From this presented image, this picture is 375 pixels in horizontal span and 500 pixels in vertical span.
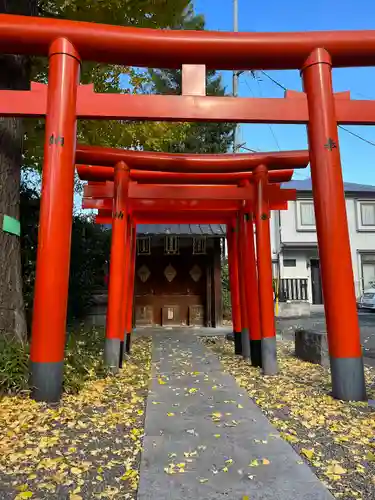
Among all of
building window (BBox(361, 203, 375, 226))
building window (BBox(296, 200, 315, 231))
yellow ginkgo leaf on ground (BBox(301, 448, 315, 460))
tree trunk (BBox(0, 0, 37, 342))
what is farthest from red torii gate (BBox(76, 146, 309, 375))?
building window (BBox(361, 203, 375, 226))

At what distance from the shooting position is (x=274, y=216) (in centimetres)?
2355

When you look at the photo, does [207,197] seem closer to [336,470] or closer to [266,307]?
[266,307]

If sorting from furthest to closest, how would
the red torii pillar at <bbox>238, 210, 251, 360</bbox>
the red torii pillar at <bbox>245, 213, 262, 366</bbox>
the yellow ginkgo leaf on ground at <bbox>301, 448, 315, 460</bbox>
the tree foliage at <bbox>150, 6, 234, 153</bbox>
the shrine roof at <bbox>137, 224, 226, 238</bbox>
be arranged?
the tree foliage at <bbox>150, 6, 234, 153</bbox>
the shrine roof at <bbox>137, 224, 226, 238</bbox>
the red torii pillar at <bbox>238, 210, 251, 360</bbox>
the red torii pillar at <bbox>245, 213, 262, 366</bbox>
the yellow ginkgo leaf on ground at <bbox>301, 448, 315, 460</bbox>

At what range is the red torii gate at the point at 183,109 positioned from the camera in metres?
4.23

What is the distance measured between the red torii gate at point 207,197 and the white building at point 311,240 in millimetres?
A: 15024

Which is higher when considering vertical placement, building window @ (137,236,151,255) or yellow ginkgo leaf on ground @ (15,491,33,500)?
building window @ (137,236,151,255)

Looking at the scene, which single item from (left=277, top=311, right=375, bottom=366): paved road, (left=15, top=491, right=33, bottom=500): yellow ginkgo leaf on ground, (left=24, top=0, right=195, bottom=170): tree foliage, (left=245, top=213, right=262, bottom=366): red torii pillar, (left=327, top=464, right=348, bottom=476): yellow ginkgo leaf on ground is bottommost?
(left=15, top=491, right=33, bottom=500): yellow ginkgo leaf on ground

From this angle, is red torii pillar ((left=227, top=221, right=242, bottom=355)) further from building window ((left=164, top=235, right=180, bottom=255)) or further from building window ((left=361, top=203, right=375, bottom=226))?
building window ((left=361, top=203, right=375, bottom=226))

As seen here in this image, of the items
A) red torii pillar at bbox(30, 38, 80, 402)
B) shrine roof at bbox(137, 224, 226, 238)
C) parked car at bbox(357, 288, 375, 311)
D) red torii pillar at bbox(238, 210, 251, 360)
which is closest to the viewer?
red torii pillar at bbox(30, 38, 80, 402)

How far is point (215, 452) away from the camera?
2912mm

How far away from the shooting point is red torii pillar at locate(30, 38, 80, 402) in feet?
13.5

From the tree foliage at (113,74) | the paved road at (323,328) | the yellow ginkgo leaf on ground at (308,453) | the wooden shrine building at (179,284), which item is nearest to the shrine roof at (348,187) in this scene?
the paved road at (323,328)

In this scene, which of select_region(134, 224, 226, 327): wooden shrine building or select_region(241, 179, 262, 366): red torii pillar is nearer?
select_region(241, 179, 262, 366): red torii pillar

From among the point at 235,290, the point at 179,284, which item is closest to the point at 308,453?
the point at 235,290
